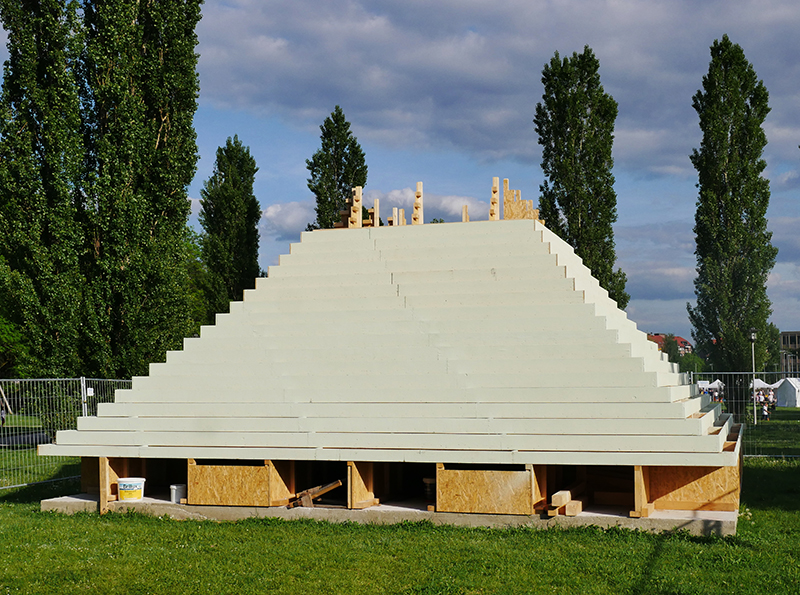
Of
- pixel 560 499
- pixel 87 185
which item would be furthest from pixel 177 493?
pixel 87 185

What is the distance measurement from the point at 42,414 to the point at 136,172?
254 inches

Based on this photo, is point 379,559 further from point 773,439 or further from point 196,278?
point 196,278

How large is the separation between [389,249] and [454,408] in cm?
345

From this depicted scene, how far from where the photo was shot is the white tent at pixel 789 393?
48.0 meters

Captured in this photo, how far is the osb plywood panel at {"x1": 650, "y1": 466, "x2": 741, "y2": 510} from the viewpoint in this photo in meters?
11.0

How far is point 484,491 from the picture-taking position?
10680mm

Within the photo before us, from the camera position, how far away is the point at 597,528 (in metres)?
10.2

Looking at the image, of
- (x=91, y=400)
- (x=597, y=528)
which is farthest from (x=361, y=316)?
(x=91, y=400)

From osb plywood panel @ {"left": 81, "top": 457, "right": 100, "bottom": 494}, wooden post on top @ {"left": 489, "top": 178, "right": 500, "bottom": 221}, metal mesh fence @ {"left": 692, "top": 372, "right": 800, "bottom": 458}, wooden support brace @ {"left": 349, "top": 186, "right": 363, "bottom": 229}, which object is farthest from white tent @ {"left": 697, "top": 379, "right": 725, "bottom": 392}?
osb plywood panel @ {"left": 81, "top": 457, "right": 100, "bottom": 494}

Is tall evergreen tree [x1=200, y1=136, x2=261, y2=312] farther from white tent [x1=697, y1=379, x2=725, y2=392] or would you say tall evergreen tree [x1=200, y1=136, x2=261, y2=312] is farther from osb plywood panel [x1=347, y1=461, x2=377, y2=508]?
osb plywood panel [x1=347, y1=461, x2=377, y2=508]

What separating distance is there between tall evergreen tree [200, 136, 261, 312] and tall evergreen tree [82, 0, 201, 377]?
11.6 m

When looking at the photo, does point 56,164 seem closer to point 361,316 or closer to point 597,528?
point 361,316

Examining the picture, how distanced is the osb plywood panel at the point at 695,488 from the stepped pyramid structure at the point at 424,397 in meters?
0.02

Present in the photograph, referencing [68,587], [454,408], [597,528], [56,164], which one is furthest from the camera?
[56,164]
